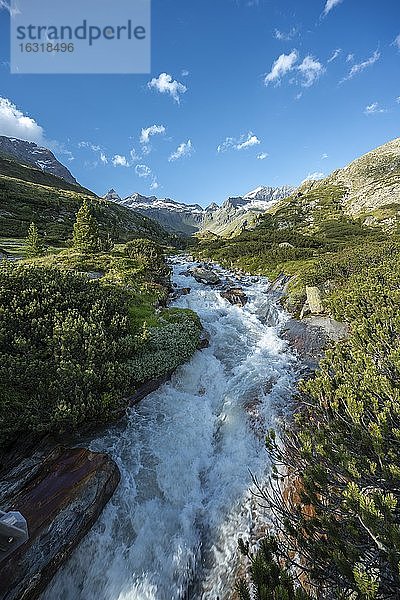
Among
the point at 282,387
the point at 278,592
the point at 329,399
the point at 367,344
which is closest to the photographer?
the point at 278,592

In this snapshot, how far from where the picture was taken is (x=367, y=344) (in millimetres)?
10797

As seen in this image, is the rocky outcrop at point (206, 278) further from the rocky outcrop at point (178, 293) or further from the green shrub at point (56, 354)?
the green shrub at point (56, 354)

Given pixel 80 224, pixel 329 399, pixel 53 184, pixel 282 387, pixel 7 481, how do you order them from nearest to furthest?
pixel 7 481 < pixel 329 399 < pixel 282 387 < pixel 80 224 < pixel 53 184

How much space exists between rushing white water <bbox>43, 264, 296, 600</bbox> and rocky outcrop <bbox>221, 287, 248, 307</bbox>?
9.63 meters

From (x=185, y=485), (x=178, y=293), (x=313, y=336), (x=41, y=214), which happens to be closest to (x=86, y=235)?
(x=178, y=293)

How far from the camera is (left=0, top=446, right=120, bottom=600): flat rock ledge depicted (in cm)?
669

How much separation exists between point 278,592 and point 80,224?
129 feet

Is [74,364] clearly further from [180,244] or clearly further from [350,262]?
[180,244]

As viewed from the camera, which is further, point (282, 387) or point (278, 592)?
point (282, 387)

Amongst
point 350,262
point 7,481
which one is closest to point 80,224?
point 350,262

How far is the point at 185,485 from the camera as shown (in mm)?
10156

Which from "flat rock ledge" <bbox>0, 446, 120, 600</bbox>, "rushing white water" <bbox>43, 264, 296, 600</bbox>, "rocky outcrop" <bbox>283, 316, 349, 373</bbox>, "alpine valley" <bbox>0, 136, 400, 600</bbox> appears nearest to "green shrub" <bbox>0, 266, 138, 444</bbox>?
"alpine valley" <bbox>0, 136, 400, 600</bbox>

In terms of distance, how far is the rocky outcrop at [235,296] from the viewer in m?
26.6

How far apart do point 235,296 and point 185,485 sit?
18.8 meters
